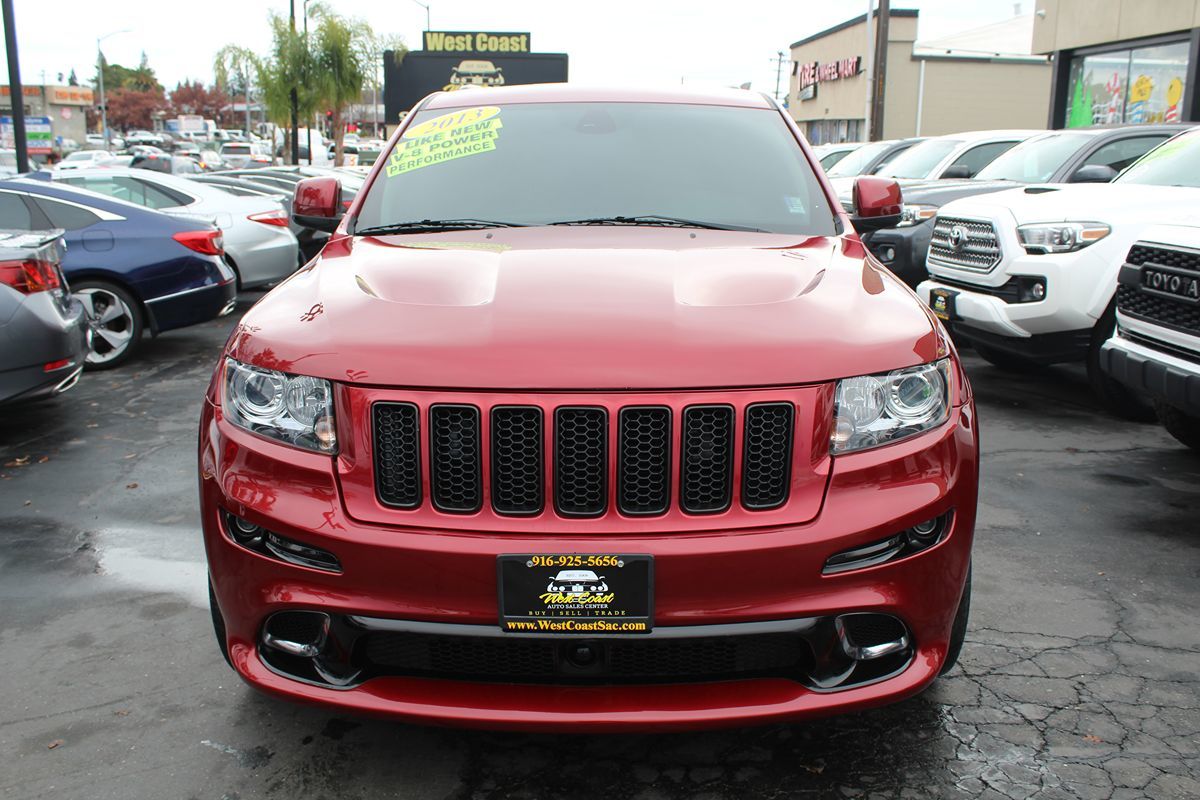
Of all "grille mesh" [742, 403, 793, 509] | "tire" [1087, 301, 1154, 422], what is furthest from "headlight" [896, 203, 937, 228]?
"grille mesh" [742, 403, 793, 509]

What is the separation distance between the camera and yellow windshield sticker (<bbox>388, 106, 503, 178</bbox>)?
3928 millimetres

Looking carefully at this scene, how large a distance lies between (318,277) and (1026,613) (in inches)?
101

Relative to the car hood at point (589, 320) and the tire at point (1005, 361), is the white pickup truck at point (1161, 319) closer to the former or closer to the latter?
the car hood at point (589, 320)

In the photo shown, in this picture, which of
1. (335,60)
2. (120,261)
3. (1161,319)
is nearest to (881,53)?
(120,261)

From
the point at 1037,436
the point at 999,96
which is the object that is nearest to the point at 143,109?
the point at 999,96

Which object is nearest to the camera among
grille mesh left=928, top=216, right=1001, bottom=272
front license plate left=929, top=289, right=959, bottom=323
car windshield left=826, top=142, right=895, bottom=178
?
grille mesh left=928, top=216, right=1001, bottom=272

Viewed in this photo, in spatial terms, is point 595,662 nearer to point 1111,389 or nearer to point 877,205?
point 877,205

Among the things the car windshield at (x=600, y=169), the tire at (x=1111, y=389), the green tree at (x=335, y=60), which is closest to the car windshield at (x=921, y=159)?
the tire at (x=1111, y=389)

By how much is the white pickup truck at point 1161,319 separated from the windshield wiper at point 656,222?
2.15 meters

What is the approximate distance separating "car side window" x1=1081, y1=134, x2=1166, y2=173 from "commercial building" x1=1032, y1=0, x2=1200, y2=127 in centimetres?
1287

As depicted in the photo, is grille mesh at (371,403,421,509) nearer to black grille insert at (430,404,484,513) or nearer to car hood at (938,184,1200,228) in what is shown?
black grille insert at (430,404,484,513)

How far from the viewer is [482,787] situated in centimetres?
270

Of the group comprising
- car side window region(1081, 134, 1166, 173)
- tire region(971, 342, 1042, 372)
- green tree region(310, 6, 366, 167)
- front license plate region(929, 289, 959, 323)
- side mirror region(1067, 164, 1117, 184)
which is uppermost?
green tree region(310, 6, 366, 167)

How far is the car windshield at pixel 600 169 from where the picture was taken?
3.65m
